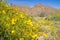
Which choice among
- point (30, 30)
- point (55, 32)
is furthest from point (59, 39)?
point (30, 30)

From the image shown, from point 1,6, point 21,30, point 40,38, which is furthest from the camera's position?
point 40,38

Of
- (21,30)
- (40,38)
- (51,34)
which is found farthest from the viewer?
(51,34)

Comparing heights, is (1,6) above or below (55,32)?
above

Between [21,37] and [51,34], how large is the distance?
209cm

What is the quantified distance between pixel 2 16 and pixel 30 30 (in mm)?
997

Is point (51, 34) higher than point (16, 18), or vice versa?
point (16, 18)

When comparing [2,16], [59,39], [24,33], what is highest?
[2,16]

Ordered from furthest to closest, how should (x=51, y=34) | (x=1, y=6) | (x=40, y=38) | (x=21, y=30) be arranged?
(x=51, y=34) → (x=40, y=38) → (x=1, y=6) → (x=21, y=30)

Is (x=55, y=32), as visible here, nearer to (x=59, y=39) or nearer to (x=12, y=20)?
(x=59, y=39)

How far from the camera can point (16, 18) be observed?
7.65 metres

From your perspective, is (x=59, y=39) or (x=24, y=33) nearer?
(x=24, y=33)

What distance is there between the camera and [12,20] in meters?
7.54

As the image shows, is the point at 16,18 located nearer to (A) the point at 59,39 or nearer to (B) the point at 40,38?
(B) the point at 40,38

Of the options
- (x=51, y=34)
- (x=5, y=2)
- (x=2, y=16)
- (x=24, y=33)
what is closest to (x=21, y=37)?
(x=24, y=33)
